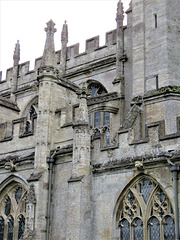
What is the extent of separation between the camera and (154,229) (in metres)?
14.6

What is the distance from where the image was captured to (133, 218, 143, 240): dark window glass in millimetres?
14928

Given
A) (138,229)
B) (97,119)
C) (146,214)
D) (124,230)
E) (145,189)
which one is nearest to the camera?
(146,214)

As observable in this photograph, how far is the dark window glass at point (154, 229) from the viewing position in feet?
47.6

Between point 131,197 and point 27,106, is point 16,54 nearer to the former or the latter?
point 27,106

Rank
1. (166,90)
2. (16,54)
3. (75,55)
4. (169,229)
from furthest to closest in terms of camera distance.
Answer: (16,54), (75,55), (166,90), (169,229)

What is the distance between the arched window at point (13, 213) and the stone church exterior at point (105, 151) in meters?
0.04

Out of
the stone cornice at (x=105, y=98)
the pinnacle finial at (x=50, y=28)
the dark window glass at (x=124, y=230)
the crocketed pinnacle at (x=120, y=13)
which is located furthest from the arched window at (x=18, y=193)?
the crocketed pinnacle at (x=120, y=13)

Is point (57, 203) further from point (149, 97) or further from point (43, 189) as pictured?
point (149, 97)

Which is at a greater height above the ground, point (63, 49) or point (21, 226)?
point (63, 49)

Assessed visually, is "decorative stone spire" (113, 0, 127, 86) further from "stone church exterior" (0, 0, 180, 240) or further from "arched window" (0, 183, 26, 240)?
"arched window" (0, 183, 26, 240)

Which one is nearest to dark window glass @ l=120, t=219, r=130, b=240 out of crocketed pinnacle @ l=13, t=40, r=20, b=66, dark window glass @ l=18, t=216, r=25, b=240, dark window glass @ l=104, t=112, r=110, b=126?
dark window glass @ l=18, t=216, r=25, b=240

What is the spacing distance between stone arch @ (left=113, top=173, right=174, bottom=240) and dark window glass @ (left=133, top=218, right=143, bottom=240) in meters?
0.12

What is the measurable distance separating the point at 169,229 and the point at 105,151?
3625 mm

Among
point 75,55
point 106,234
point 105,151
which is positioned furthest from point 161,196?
point 75,55
